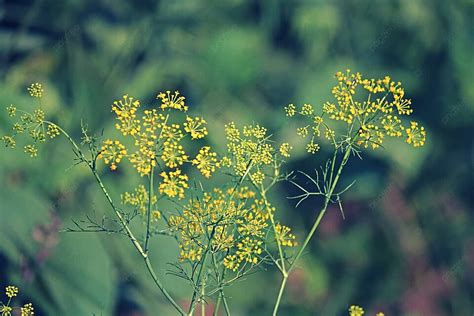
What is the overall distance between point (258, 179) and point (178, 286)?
79cm

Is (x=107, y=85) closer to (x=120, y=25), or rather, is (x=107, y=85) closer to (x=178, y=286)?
(x=120, y=25)

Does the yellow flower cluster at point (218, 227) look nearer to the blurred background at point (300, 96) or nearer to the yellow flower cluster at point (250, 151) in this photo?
the yellow flower cluster at point (250, 151)

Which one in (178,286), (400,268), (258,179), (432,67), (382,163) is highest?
(432,67)

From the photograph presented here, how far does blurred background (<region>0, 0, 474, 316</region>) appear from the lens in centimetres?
154

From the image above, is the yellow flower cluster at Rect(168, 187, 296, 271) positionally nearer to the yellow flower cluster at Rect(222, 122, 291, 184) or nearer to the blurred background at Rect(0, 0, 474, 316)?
the yellow flower cluster at Rect(222, 122, 291, 184)

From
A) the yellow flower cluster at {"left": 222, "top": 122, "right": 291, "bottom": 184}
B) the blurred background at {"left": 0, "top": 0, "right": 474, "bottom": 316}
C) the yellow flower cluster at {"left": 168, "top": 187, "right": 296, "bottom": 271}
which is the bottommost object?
the yellow flower cluster at {"left": 168, "top": 187, "right": 296, "bottom": 271}

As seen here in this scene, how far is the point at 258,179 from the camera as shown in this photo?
669 millimetres

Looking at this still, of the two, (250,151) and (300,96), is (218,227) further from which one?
(300,96)

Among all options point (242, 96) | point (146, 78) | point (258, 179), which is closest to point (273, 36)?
point (242, 96)

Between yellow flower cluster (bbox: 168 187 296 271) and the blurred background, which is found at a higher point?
the blurred background

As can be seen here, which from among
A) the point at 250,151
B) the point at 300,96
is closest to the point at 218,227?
the point at 250,151

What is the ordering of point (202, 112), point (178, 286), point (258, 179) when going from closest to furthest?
point (258, 179) < point (178, 286) < point (202, 112)

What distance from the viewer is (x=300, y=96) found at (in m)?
1.57

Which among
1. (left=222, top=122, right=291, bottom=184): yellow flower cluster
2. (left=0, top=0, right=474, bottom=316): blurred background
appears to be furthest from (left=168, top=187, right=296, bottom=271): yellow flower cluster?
(left=0, top=0, right=474, bottom=316): blurred background
